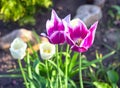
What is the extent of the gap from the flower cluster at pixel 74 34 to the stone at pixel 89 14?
2.13 meters

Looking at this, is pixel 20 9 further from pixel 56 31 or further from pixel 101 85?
pixel 56 31

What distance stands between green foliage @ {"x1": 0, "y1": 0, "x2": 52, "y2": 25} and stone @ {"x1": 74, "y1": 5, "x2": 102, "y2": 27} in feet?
1.24

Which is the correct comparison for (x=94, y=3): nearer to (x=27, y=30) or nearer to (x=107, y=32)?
(x=107, y=32)

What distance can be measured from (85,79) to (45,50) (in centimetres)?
130

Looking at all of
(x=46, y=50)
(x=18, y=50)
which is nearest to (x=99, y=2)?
(x=46, y=50)

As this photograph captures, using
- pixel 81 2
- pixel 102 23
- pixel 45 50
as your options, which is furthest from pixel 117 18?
pixel 45 50

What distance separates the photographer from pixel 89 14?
406cm

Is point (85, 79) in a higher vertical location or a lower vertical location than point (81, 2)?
lower

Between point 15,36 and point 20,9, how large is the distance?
385 millimetres

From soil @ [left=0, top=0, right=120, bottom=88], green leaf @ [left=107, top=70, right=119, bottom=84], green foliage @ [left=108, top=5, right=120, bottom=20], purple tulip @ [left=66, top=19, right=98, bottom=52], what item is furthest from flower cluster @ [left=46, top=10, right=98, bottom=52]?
green foliage @ [left=108, top=5, right=120, bottom=20]

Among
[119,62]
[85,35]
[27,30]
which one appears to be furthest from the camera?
[27,30]

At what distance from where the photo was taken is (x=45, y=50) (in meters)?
1.94

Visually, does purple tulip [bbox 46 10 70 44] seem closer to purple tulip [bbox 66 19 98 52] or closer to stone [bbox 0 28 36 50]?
purple tulip [bbox 66 19 98 52]

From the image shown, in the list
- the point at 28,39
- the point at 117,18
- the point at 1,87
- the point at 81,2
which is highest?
the point at 81,2
